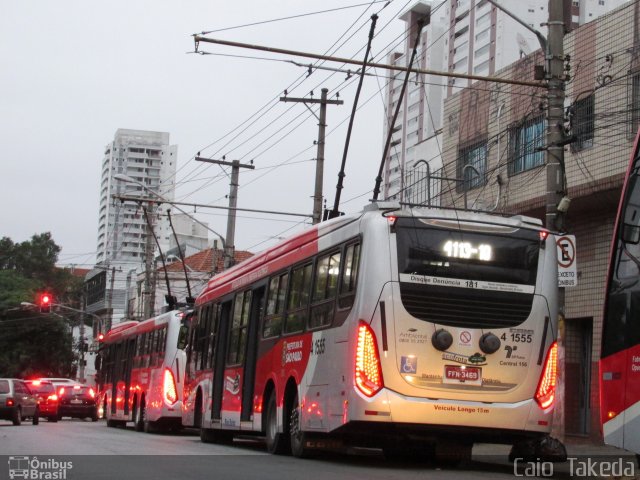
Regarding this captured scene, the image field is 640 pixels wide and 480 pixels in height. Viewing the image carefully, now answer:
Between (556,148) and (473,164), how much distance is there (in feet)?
36.5

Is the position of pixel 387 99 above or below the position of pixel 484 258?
above

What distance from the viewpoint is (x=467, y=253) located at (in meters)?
13.0

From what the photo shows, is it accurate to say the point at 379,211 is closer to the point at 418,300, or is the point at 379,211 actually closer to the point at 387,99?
the point at 418,300

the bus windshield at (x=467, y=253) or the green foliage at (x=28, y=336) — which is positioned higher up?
the green foliage at (x=28, y=336)

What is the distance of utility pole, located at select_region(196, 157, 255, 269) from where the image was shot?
35.2 metres

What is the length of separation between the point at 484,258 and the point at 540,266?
2.46 ft

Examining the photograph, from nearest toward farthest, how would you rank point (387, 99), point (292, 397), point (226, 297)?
point (292, 397), point (226, 297), point (387, 99)

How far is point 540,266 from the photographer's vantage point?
13.3 m

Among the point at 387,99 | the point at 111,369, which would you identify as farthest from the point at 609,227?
the point at 387,99

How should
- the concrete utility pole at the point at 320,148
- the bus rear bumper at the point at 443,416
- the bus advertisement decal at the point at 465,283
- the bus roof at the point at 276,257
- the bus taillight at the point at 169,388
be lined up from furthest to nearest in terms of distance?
the concrete utility pole at the point at 320,148, the bus taillight at the point at 169,388, the bus roof at the point at 276,257, the bus advertisement decal at the point at 465,283, the bus rear bumper at the point at 443,416

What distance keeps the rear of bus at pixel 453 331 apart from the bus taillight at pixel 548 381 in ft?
0.04

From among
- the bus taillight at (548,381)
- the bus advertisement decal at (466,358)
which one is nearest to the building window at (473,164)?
the bus taillight at (548,381)

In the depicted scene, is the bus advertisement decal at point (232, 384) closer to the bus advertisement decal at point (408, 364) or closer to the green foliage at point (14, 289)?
the bus advertisement decal at point (408, 364)

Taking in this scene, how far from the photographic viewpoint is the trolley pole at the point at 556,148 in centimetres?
1425
